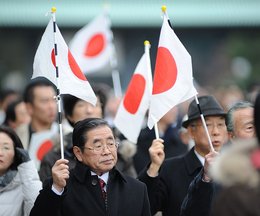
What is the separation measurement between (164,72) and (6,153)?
1.34 meters

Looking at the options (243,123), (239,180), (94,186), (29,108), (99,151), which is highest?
(29,108)

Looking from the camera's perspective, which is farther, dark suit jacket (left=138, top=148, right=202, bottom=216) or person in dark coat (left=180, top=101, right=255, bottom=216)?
dark suit jacket (left=138, top=148, right=202, bottom=216)

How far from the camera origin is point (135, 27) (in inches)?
1373

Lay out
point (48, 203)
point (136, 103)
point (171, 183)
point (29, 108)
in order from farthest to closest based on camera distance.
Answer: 1. point (29, 108)
2. point (136, 103)
3. point (171, 183)
4. point (48, 203)

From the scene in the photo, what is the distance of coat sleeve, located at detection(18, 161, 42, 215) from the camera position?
5848 mm

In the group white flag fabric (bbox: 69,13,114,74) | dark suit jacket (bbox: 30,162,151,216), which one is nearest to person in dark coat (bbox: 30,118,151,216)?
dark suit jacket (bbox: 30,162,151,216)

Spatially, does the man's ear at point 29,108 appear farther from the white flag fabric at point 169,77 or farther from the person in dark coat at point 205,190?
the person in dark coat at point 205,190

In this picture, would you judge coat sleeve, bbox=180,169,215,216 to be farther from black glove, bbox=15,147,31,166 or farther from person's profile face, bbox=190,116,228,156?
black glove, bbox=15,147,31,166

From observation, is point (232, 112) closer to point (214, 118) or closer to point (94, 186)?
point (214, 118)

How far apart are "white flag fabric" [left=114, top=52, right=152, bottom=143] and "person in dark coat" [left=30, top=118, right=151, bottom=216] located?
1.22 metres

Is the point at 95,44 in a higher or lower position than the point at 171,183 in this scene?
higher

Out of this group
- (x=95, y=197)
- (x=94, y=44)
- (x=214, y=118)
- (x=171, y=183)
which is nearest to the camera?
(x=95, y=197)

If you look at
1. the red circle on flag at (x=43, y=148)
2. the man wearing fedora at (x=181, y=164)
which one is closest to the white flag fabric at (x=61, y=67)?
the man wearing fedora at (x=181, y=164)

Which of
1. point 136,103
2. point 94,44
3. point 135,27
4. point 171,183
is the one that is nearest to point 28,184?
point 171,183
